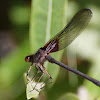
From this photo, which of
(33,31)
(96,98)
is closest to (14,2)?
(33,31)

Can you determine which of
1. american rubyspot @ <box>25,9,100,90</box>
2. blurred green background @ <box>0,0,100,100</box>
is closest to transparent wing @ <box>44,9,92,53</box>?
american rubyspot @ <box>25,9,100,90</box>

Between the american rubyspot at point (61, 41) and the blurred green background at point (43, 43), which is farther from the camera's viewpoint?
the blurred green background at point (43, 43)

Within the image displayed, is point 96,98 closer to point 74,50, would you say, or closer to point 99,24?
point 74,50

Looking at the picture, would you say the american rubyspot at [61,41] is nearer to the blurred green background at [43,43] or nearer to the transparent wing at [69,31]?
the transparent wing at [69,31]

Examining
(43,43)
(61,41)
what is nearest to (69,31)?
(61,41)

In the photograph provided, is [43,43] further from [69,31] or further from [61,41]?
[69,31]

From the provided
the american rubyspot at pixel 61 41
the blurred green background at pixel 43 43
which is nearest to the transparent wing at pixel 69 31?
the american rubyspot at pixel 61 41
